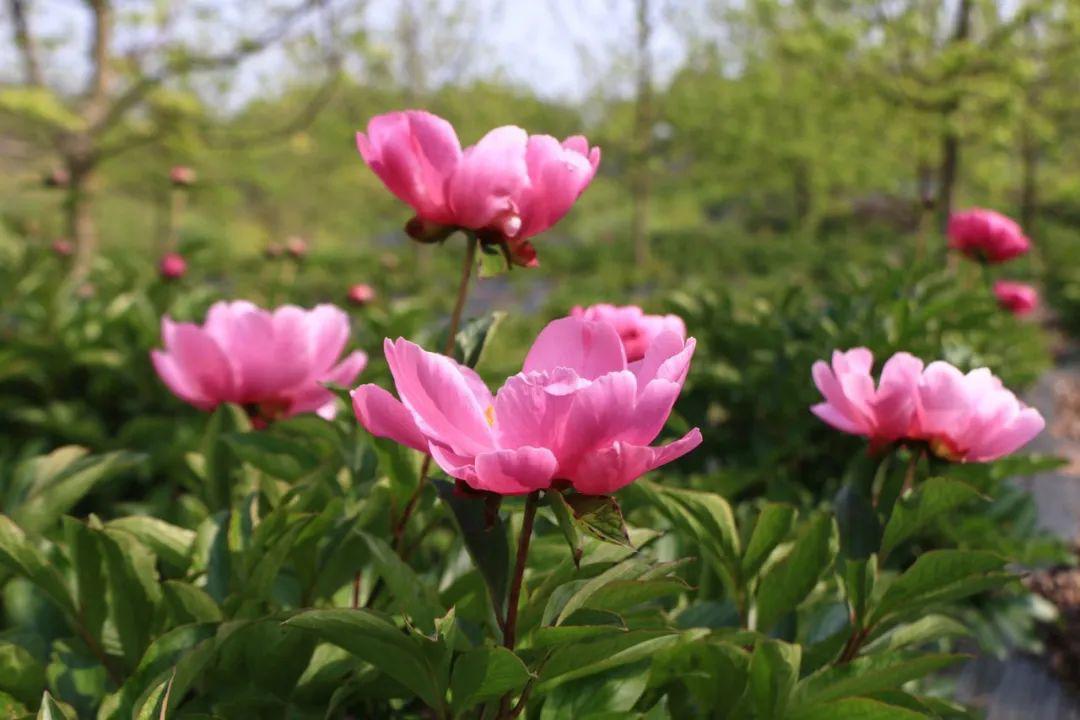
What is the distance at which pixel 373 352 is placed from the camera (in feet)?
7.81

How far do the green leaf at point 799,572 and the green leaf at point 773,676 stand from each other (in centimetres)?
15

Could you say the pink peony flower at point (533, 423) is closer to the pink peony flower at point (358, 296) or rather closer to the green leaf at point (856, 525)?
the green leaf at point (856, 525)

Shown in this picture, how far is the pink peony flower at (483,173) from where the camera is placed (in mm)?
960

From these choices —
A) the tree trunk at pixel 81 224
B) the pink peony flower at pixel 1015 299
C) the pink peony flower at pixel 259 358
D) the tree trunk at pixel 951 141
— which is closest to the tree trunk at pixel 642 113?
the tree trunk at pixel 951 141

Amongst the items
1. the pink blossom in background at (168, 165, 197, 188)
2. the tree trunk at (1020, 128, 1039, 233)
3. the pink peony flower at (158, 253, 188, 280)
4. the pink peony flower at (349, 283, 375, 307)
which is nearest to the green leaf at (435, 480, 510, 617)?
the pink peony flower at (349, 283, 375, 307)

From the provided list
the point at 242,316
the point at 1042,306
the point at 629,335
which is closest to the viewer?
the point at 242,316

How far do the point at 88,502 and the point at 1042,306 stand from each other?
11.7m

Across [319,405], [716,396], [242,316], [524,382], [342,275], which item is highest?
[524,382]

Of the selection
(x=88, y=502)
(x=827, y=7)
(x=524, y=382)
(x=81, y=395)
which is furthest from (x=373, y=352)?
(x=827, y=7)

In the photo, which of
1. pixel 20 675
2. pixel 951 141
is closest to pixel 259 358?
pixel 20 675

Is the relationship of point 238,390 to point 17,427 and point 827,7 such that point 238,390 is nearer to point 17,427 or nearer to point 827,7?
point 17,427

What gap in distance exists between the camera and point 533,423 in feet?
2.30

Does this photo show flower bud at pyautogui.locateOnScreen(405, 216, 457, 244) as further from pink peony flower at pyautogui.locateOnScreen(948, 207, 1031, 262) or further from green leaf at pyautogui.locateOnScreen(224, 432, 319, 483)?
pink peony flower at pyautogui.locateOnScreen(948, 207, 1031, 262)

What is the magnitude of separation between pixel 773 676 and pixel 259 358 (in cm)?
78
